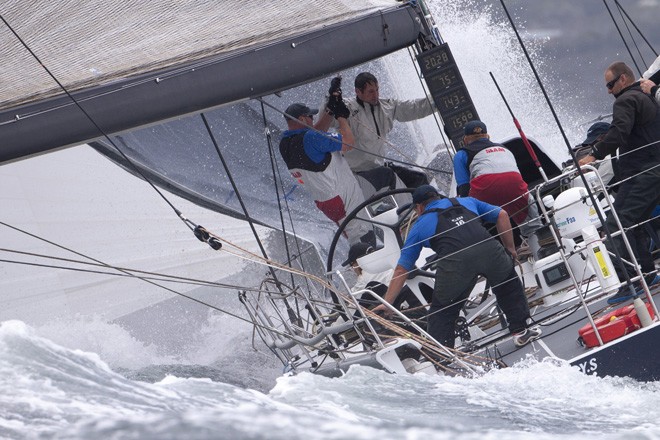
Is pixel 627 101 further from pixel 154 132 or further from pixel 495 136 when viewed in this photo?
pixel 495 136

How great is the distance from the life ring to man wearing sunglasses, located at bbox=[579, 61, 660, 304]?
498mm

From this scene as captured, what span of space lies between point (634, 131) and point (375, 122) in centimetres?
189

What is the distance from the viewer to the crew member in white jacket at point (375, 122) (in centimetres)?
675

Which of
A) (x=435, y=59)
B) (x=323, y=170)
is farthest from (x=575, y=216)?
(x=323, y=170)

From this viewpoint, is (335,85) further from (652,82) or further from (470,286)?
(470,286)

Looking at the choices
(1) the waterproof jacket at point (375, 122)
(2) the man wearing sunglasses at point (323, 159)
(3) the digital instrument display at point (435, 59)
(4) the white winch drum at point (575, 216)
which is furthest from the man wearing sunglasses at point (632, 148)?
(1) the waterproof jacket at point (375, 122)

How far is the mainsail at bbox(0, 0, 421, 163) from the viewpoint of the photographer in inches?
200

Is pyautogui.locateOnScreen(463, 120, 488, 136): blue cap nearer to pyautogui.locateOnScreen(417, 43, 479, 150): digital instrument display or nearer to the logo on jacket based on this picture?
the logo on jacket

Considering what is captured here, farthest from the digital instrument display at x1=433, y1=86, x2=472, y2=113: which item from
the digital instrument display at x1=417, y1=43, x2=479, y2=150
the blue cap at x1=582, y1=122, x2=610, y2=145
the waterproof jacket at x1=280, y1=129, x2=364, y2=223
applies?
the blue cap at x1=582, y1=122, x2=610, y2=145

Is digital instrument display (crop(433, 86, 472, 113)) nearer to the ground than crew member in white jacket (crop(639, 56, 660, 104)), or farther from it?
farther from it

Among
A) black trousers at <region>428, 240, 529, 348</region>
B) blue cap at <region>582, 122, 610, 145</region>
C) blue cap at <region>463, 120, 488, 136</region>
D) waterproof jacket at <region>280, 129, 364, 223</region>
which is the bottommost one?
black trousers at <region>428, 240, 529, 348</region>

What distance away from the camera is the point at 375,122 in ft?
22.4

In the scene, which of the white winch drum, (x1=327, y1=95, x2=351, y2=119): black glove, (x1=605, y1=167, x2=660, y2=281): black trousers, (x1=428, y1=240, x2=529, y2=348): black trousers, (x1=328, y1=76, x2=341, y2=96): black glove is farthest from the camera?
(x1=327, y1=95, x2=351, y2=119): black glove

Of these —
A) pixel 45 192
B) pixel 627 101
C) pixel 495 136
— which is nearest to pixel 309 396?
pixel 627 101
